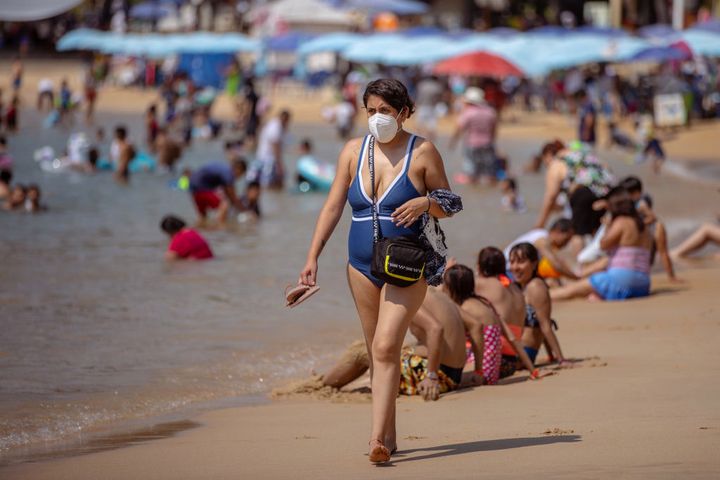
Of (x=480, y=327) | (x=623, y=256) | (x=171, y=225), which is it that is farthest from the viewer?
(x=171, y=225)

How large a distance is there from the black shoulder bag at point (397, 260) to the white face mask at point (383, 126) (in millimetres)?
383

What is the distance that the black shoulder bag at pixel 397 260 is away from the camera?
4695mm

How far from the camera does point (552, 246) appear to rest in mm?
10547

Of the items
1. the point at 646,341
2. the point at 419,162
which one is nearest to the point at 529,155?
the point at 646,341

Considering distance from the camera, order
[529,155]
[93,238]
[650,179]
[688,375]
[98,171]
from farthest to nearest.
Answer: [529,155] → [98,171] → [650,179] → [93,238] → [688,375]

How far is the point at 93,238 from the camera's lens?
14.7 meters

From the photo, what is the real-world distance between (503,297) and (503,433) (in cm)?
173

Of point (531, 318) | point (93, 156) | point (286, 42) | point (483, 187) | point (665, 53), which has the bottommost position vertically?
point (483, 187)

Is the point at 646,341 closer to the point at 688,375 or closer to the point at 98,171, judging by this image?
the point at 688,375

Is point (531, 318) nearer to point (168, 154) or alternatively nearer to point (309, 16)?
point (168, 154)

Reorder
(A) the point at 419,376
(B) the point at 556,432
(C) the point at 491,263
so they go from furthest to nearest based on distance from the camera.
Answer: (C) the point at 491,263
(A) the point at 419,376
(B) the point at 556,432

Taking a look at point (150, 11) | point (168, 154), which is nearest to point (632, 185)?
point (168, 154)

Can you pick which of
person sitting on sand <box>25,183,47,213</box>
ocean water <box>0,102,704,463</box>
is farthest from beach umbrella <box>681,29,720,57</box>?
person sitting on sand <box>25,183,47,213</box>

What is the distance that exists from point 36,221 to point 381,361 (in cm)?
1230
